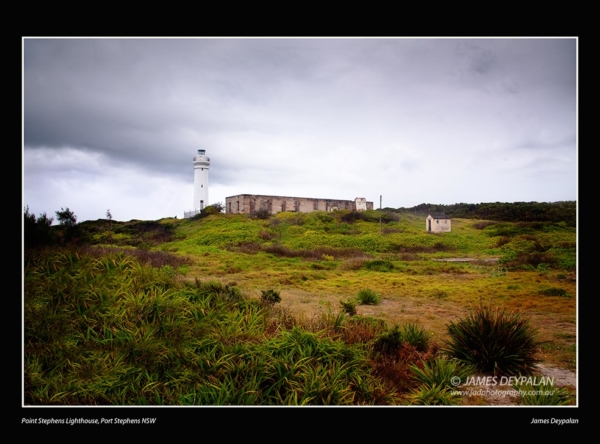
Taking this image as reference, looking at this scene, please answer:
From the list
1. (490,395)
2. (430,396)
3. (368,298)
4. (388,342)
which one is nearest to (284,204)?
(368,298)

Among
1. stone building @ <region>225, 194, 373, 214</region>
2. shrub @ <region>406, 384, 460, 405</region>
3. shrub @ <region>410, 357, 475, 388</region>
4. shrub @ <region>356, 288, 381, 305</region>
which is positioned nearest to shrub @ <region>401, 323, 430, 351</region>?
shrub @ <region>410, 357, 475, 388</region>

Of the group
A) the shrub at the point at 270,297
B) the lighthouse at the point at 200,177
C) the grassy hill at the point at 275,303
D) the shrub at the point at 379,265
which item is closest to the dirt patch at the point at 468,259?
the grassy hill at the point at 275,303

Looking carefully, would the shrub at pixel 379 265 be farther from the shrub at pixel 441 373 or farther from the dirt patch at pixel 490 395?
the dirt patch at pixel 490 395

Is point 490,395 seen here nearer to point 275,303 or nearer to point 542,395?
point 542,395

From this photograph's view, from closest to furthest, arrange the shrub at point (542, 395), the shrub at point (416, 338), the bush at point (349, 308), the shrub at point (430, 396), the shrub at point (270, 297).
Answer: the shrub at point (430, 396) → the shrub at point (542, 395) → the shrub at point (416, 338) → the bush at point (349, 308) → the shrub at point (270, 297)

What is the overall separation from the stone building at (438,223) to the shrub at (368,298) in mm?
1872

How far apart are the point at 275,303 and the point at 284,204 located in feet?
6.91

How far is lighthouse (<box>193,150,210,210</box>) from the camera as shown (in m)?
6.26

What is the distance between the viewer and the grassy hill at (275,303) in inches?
161

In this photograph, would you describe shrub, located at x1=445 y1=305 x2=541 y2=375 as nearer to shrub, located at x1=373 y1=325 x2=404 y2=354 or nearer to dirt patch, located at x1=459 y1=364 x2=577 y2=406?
dirt patch, located at x1=459 y1=364 x2=577 y2=406

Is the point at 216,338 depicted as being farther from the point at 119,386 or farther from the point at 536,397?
the point at 536,397

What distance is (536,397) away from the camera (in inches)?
165

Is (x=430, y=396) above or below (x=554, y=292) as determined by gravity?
below

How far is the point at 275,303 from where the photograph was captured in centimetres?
546
